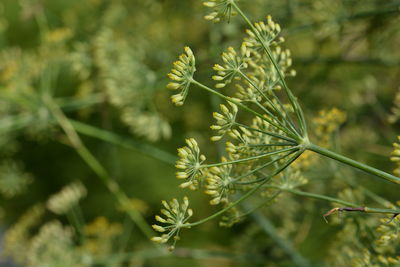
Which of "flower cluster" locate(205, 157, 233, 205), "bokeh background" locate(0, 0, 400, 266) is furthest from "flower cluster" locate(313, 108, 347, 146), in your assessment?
"flower cluster" locate(205, 157, 233, 205)

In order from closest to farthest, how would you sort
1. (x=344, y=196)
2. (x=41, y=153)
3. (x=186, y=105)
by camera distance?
1. (x=344, y=196)
2. (x=186, y=105)
3. (x=41, y=153)

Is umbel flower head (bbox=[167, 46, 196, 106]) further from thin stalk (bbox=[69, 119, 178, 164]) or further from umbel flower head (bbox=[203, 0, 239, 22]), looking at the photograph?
thin stalk (bbox=[69, 119, 178, 164])

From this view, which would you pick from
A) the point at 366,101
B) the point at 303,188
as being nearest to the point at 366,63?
the point at 366,101

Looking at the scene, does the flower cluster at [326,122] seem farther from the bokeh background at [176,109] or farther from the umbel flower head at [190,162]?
the umbel flower head at [190,162]

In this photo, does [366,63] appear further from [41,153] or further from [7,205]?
[7,205]

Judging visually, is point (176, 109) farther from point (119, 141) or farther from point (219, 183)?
point (219, 183)

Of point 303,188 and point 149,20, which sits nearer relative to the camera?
point 303,188

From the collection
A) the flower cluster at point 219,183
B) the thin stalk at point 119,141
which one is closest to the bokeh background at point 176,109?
the thin stalk at point 119,141

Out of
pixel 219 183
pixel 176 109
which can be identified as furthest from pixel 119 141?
pixel 219 183

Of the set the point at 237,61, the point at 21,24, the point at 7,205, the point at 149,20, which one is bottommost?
the point at 7,205
